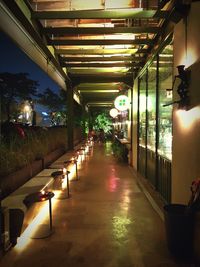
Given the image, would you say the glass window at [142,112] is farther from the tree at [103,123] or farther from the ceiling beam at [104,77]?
the tree at [103,123]

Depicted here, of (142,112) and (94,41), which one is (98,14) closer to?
(94,41)

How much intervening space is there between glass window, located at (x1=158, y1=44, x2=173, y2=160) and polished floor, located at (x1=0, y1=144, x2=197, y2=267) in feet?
4.65

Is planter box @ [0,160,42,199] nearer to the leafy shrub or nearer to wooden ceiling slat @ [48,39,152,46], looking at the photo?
the leafy shrub

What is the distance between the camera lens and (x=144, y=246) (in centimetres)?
441

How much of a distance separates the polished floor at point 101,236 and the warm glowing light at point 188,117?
74.7 inches

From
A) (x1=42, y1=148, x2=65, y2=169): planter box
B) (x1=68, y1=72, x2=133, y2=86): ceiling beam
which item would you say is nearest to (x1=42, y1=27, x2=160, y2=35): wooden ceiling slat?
(x1=42, y1=148, x2=65, y2=169): planter box

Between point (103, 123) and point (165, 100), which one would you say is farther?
point (103, 123)

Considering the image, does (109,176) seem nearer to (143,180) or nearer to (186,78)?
(143,180)

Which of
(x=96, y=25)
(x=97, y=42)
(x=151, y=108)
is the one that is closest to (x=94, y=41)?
(x=97, y=42)

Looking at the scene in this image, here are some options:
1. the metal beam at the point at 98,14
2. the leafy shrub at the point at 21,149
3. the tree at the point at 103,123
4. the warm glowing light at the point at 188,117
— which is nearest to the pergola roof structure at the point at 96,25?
the metal beam at the point at 98,14

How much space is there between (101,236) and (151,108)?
4.81 meters

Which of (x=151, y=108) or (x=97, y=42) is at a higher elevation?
(x=97, y=42)

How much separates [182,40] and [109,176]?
6.23 metres

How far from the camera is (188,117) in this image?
4621mm
